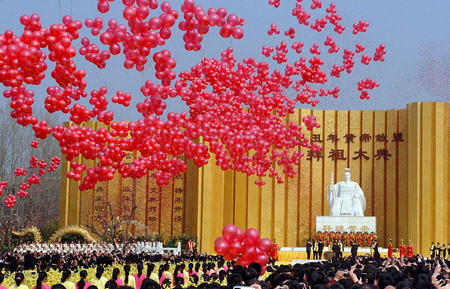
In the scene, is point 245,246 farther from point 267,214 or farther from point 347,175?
point 267,214

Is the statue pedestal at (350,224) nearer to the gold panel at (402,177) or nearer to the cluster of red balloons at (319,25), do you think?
the gold panel at (402,177)

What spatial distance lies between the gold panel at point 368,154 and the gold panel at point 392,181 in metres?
0.55

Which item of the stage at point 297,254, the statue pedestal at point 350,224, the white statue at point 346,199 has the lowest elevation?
the stage at point 297,254

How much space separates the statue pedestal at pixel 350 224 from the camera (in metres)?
22.2

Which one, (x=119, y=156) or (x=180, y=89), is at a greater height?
(x=180, y=89)

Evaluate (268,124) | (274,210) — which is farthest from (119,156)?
(274,210)

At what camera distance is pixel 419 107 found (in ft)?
73.2

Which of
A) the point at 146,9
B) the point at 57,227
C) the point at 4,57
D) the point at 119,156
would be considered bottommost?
the point at 57,227

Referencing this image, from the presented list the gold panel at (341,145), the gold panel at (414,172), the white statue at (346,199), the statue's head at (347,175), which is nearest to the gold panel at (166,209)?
the white statue at (346,199)

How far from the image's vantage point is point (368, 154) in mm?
23625

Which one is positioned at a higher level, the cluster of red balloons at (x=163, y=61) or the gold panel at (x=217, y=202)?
the cluster of red balloons at (x=163, y=61)

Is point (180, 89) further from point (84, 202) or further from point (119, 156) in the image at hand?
point (84, 202)

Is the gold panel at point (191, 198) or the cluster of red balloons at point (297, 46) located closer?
the cluster of red balloons at point (297, 46)

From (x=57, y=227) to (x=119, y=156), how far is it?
627 inches
